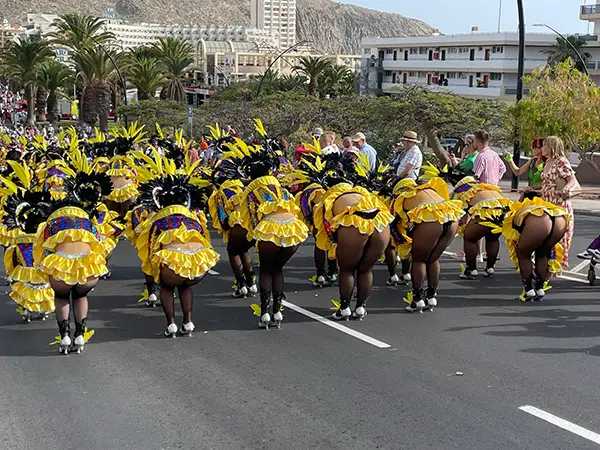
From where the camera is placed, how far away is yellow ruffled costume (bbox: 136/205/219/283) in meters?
7.19

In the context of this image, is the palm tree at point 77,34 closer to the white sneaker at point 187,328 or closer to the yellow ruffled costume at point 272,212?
the yellow ruffled costume at point 272,212

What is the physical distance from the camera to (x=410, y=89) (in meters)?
27.8

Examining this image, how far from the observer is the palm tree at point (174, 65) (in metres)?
51.2

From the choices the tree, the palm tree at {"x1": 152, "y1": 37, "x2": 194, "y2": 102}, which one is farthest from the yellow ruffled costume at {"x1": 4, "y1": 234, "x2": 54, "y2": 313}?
the palm tree at {"x1": 152, "y1": 37, "x2": 194, "y2": 102}

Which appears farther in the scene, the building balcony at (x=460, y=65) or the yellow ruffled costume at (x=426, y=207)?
the building balcony at (x=460, y=65)

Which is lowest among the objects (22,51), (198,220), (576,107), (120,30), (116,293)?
(116,293)

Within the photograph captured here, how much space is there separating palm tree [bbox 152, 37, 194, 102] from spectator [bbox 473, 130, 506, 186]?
41601mm

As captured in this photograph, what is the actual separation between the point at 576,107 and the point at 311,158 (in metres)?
12.8

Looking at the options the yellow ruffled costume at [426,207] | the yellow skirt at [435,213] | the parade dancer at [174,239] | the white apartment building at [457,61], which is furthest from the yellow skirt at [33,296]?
the white apartment building at [457,61]

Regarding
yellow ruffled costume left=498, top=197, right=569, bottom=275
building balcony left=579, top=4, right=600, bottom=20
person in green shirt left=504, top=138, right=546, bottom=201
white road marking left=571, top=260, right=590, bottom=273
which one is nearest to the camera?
yellow ruffled costume left=498, top=197, right=569, bottom=275

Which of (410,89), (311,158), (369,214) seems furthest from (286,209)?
(410,89)

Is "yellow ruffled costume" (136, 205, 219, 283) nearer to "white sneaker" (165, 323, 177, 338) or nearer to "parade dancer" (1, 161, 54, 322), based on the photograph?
"white sneaker" (165, 323, 177, 338)

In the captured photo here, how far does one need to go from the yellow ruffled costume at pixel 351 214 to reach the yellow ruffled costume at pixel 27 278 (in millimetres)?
3160

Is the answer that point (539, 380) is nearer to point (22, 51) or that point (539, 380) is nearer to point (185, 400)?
point (185, 400)
